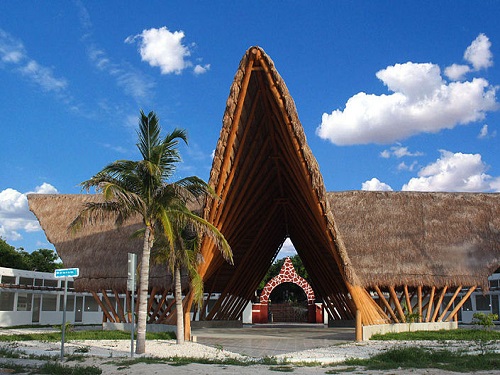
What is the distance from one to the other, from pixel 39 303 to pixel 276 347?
81.0ft

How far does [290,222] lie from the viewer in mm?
29438

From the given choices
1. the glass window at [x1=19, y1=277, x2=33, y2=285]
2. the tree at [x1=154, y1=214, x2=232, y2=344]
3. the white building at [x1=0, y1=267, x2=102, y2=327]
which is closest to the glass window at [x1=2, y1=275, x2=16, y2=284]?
the white building at [x1=0, y1=267, x2=102, y2=327]

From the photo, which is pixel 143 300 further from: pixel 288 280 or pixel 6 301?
pixel 288 280

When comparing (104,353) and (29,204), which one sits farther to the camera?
(29,204)

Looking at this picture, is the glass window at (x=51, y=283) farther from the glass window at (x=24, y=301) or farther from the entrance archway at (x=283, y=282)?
the entrance archway at (x=283, y=282)

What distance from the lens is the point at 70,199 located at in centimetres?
2658

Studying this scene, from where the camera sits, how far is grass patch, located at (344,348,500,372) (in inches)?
394

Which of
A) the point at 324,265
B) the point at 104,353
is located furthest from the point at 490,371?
the point at 324,265

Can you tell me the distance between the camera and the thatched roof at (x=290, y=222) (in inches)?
671

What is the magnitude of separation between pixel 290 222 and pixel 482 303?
63.3 feet

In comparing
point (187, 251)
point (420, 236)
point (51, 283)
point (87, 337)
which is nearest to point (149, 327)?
point (87, 337)

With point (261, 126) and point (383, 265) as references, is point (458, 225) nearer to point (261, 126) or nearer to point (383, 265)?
point (383, 265)

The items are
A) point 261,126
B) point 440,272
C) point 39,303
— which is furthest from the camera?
point 39,303

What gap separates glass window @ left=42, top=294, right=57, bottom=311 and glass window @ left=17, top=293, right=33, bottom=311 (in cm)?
176
